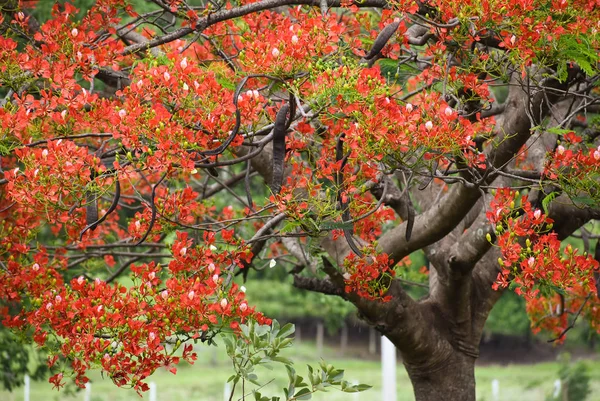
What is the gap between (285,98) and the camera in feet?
14.1

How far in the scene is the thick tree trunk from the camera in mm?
6383

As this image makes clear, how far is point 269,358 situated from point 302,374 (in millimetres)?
18948

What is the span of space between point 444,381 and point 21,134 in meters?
3.82

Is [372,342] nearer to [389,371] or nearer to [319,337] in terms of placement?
[319,337]

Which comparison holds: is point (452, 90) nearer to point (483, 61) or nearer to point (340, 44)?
point (483, 61)

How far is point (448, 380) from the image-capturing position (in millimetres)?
6398

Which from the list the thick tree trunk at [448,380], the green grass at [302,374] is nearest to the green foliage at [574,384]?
the green grass at [302,374]

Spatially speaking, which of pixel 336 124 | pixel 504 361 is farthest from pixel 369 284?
pixel 504 361

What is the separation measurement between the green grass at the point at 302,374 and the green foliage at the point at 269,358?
13132 millimetres

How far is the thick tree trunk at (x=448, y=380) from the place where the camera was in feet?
20.9

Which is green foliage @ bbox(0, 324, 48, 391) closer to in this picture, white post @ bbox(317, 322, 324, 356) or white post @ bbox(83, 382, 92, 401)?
white post @ bbox(83, 382, 92, 401)

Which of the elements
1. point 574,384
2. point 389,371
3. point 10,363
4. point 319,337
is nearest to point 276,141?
point 10,363

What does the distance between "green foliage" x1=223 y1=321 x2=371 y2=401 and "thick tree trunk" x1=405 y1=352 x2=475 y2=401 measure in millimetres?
2578

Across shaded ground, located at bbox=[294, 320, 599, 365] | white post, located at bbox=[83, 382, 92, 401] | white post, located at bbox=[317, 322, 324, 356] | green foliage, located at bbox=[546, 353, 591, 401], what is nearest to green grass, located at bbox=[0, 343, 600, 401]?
white post, located at bbox=[83, 382, 92, 401]
